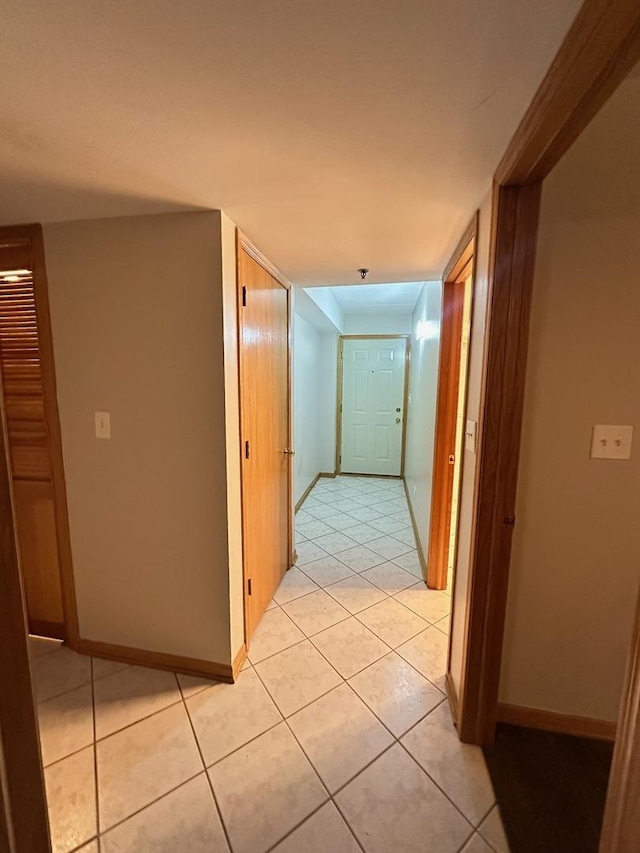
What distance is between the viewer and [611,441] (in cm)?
128

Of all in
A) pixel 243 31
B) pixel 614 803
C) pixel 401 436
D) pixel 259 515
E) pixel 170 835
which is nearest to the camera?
pixel 614 803

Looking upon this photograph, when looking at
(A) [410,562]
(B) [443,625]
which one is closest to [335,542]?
(A) [410,562]

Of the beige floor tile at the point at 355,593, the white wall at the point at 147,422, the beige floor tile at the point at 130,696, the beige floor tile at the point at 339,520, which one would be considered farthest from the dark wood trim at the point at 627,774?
the beige floor tile at the point at 339,520

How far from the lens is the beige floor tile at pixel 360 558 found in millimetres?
2668

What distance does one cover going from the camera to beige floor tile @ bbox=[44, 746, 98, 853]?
108 cm

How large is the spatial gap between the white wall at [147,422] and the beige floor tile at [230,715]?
0.45 feet

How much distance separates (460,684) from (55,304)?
233 cm

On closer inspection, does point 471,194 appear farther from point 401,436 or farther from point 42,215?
point 401,436

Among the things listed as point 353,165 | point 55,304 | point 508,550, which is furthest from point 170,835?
point 353,165

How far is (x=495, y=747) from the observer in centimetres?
137

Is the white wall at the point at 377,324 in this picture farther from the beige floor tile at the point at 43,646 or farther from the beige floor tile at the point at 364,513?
the beige floor tile at the point at 43,646

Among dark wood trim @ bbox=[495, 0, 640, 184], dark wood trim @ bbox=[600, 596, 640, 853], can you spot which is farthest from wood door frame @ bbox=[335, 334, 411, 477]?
dark wood trim @ bbox=[600, 596, 640, 853]

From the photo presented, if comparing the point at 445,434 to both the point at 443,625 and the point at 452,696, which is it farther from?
the point at 452,696

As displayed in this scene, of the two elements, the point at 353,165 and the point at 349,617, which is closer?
the point at 353,165
